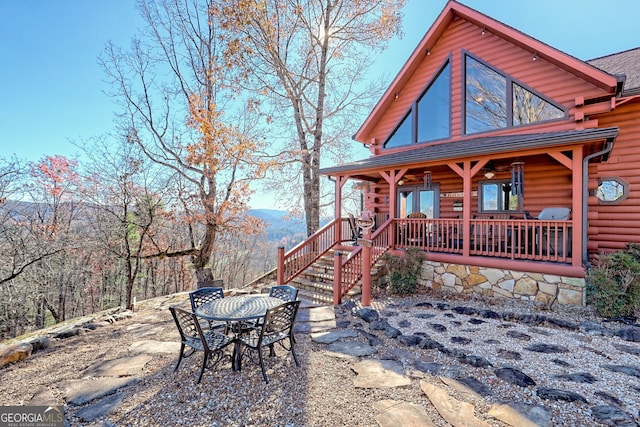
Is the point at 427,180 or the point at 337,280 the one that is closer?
the point at 337,280

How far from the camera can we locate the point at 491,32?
8.67 m

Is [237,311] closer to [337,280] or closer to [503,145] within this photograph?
[337,280]

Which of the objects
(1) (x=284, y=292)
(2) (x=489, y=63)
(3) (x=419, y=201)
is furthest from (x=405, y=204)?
(1) (x=284, y=292)

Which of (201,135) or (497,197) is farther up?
(201,135)

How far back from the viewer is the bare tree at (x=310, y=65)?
12.7 m

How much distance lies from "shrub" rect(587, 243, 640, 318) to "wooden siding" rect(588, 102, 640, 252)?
94.3 inches

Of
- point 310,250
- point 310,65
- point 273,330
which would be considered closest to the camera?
point 273,330

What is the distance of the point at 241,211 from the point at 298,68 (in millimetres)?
7524

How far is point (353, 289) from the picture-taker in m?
7.19

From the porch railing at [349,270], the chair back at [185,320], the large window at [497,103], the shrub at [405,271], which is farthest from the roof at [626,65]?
the chair back at [185,320]

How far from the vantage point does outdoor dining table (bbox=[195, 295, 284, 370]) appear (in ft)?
11.6

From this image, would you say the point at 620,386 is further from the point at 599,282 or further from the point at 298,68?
the point at 298,68

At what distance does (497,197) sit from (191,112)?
1165 cm

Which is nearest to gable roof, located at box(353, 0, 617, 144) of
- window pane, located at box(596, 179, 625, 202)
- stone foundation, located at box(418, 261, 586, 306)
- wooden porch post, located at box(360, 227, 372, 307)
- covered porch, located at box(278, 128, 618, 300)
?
covered porch, located at box(278, 128, 618, 300)
